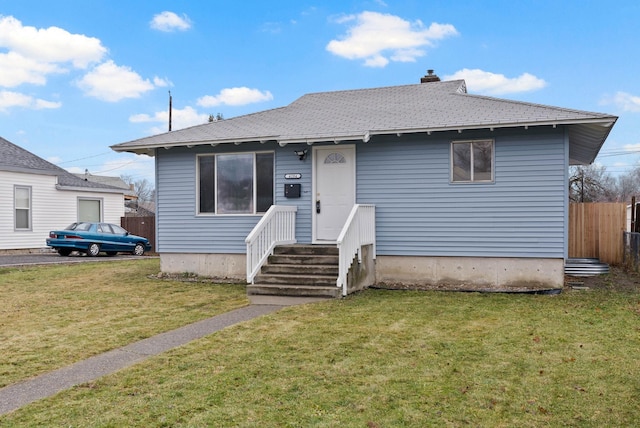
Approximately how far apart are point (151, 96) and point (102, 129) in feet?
22.6

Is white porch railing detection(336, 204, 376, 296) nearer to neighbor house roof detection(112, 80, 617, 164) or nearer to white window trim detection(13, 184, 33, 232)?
neighbor house roof detection(112, 80, 617, 164)

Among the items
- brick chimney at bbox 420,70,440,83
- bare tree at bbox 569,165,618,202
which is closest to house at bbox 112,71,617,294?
brick chimney at bbox 420,70,440,83

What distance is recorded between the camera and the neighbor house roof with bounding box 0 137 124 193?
20000 mm

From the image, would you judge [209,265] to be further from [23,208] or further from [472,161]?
[23,208]

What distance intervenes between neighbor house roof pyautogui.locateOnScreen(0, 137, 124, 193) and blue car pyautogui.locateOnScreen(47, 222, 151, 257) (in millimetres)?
2752

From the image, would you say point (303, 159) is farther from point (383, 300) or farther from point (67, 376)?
point (67, 376)

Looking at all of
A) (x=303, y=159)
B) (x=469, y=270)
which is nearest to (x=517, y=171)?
(x=469, y=270)

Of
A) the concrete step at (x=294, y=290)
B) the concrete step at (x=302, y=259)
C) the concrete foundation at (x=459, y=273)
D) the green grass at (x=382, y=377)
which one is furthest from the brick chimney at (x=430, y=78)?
the green grass at (x=382, y=377)

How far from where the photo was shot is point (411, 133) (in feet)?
34.6

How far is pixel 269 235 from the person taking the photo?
10.5 m

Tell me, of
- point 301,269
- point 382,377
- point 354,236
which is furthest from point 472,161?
point 382,377

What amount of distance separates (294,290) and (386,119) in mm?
4342

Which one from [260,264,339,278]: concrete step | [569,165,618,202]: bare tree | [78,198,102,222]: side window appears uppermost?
[569,165,618,202]: bare tree

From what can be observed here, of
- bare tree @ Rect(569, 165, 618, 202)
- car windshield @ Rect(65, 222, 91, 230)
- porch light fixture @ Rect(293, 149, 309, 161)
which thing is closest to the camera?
porch light fixture @ Rect(293, 149, 309, 161)
